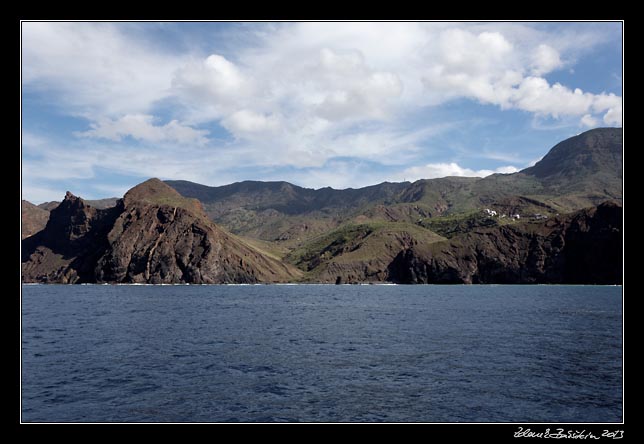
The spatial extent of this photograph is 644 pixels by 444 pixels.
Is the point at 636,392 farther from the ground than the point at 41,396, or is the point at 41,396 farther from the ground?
the point at 636,392

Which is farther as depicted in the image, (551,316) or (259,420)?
(551,316)

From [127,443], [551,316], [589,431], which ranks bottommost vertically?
[551,316]

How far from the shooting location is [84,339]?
67.4m

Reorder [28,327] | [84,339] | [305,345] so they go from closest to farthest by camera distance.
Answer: [305,345] → [84,339] → [28,327]

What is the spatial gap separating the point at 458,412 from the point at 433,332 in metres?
42.8

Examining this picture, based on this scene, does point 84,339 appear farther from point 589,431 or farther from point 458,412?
point 589,431

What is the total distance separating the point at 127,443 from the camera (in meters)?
18.3

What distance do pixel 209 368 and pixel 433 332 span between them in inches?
1594

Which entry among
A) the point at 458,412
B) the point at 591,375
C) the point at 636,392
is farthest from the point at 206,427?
the point at 591,375

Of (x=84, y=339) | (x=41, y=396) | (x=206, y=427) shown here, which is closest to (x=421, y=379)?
(x=206, y=427)

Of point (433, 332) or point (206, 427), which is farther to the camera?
point (433, 332)

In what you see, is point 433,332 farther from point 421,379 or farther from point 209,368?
point 209,368

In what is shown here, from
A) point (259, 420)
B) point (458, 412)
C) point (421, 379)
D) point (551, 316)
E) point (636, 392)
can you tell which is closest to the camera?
point (636, 392)

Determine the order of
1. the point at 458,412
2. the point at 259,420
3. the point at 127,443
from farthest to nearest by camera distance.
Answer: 1. the point at 458,412
2. the point at 259,420
3. the point at 127,443
